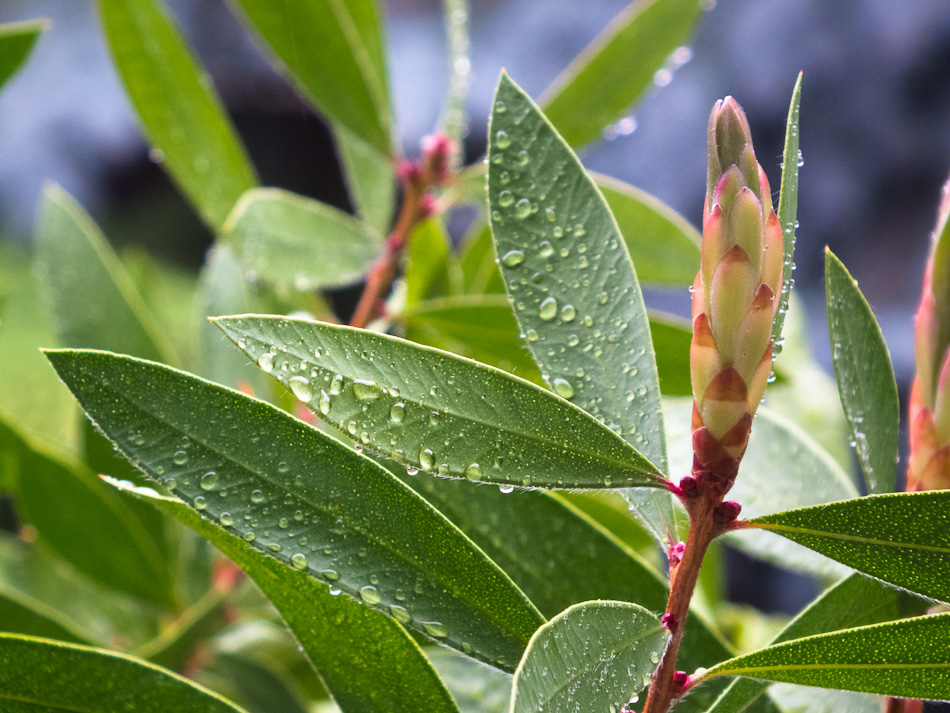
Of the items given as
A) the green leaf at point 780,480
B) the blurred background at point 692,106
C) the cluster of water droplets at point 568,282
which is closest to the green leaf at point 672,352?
the green leaf at point 780,480

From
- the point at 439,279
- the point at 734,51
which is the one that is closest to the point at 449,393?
the point at 439,279

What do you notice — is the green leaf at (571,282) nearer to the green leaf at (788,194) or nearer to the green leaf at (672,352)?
the green leaf at (788,194)

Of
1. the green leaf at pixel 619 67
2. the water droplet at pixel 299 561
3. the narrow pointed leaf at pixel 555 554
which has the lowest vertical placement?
the narrow pointed leaf at pixel 555 554

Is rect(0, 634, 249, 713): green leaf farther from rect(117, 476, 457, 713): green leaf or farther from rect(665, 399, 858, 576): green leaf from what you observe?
rect(665, 399, 858, 576): green leaf

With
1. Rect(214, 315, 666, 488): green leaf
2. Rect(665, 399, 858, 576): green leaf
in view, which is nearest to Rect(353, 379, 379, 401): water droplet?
Rect(214, 315, 666, 488): green leaf

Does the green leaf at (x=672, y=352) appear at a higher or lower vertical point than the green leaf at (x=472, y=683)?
higher

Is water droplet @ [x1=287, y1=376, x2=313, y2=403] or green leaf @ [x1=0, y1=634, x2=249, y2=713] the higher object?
water droplet @ [x1=287, y1=376, x2=313, y2=403]

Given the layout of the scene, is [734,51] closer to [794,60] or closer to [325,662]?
[794,60]
